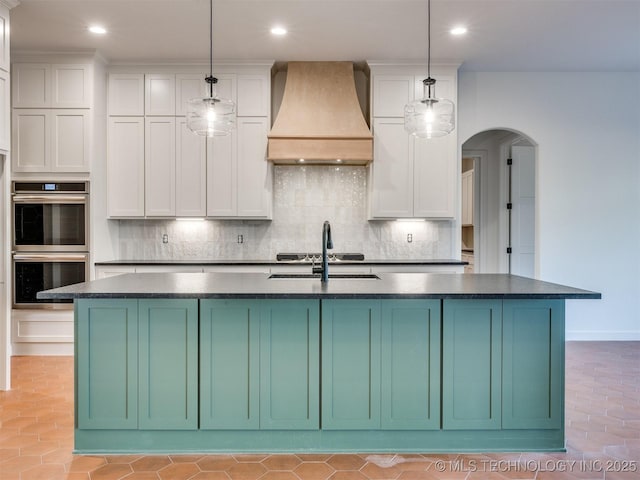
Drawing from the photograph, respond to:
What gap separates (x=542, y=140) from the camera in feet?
16.8

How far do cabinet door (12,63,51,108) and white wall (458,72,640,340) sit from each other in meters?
4.53

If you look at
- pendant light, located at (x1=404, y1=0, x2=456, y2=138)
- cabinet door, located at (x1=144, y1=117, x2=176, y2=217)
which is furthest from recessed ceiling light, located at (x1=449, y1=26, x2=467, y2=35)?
cabinet door, located at (x1=144, y1=117, x2=176, y2=217)

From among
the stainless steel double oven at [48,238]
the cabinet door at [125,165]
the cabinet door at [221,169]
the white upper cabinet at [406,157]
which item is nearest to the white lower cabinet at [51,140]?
the stainless steel double oven at [48,238]

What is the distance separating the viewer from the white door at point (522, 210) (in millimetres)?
6211

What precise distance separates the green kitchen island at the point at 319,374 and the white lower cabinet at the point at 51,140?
2661 millimetres

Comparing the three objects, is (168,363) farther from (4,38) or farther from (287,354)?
(4,38)

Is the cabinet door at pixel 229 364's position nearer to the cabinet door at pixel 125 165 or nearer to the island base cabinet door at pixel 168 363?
the island base cabinet door at pixel 168 363

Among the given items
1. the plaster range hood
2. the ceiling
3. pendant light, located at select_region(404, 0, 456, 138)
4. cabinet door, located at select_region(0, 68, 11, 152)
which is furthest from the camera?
the plaster range hood

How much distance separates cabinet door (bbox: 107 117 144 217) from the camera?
188 inches

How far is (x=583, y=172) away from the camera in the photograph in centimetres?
514

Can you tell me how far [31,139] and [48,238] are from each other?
1.05m

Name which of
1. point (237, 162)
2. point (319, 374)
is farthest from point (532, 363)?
point (237, 162)

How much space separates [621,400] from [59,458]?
12.8ft

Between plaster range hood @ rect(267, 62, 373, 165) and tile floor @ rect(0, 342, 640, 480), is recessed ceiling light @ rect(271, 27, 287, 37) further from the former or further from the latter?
tile floor @ rect(0, 342, 640, 480)
